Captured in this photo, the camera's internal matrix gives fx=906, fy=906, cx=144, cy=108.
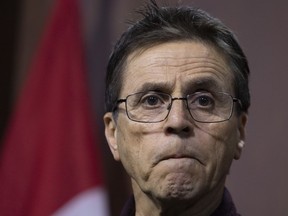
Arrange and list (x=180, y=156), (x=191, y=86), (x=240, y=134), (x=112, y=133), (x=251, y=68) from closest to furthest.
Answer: (x=180, y=156), (x=191, y=86), (x=240, y=134), (x=112, y=133), (x=251, y=68)

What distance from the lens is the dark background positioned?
3439mm

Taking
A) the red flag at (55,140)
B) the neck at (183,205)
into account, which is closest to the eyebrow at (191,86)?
the neck at (183,205)

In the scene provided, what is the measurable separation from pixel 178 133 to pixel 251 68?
1.56m

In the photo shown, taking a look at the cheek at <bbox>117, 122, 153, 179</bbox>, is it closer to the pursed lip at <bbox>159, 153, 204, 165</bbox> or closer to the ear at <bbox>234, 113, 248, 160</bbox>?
the pursed lip at <bbox>159, 153, 204, 165</bbox>

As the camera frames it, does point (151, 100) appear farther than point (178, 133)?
Yes

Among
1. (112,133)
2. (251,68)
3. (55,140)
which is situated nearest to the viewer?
(112,133)

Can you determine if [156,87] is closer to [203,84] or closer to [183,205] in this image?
[203,84]

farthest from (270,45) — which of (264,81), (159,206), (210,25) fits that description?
(159,206)

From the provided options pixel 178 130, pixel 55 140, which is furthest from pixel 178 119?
pixel 55 140

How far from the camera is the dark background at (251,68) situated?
3.44 meters

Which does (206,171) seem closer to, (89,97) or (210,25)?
(210,25)

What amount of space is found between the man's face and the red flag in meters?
1.13

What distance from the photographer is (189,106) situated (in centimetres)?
208

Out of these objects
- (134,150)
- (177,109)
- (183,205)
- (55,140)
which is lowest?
(55,140)
